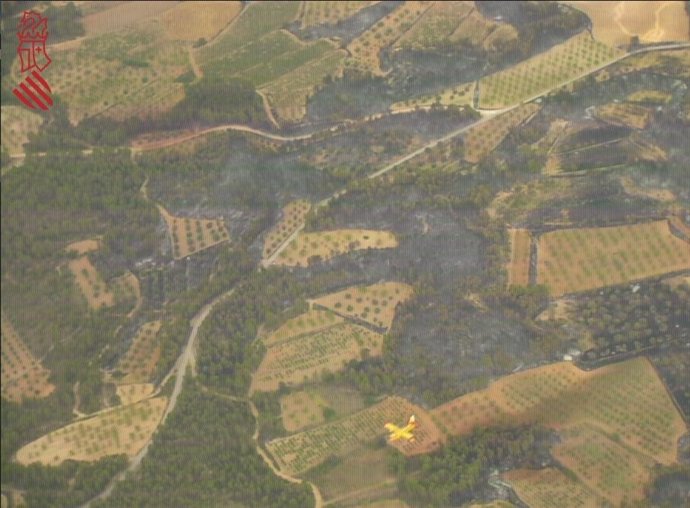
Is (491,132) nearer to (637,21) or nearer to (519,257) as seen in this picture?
(519,257)

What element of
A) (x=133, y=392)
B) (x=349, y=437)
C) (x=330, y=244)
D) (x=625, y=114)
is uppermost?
(x=625, y=114)

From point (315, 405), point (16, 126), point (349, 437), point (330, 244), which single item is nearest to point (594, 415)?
point (349, 437)

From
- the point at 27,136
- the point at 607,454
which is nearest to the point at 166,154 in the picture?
the point at 27,136

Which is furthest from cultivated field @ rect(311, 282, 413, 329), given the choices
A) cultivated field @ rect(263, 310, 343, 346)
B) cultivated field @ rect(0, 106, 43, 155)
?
cultivated field @ rect(0, 106, 43, 155)

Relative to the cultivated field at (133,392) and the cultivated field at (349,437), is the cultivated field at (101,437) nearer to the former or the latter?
the cultivated field at (133,392)

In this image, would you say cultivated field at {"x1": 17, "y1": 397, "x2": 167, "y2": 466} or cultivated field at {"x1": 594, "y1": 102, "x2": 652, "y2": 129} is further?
cultivated field at {"x1": 594, "y1": 102, "x2": 652, "y2": 129}

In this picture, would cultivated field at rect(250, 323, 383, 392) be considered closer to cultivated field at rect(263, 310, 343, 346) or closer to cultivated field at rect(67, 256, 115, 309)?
cultivated field at rect(263, 310, 343, 346)
